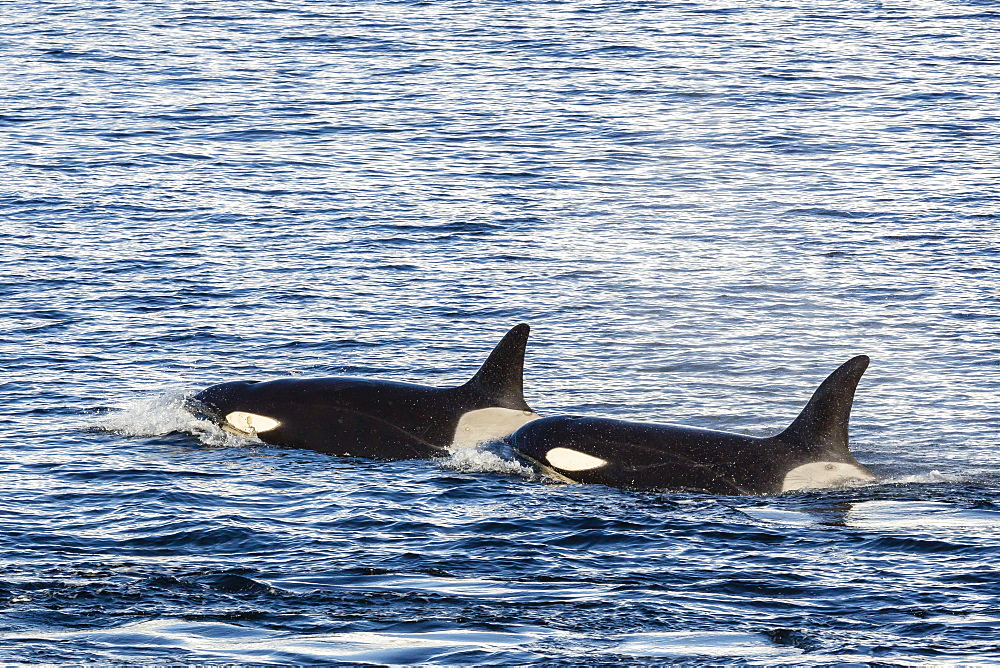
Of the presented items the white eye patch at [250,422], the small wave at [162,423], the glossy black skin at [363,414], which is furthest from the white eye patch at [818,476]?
the small wave at [162,423]

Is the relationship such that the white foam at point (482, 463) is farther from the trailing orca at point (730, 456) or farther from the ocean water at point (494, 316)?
the trailing orca at point (730, 456)

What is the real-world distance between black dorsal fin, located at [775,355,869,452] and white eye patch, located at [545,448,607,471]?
5.64ft

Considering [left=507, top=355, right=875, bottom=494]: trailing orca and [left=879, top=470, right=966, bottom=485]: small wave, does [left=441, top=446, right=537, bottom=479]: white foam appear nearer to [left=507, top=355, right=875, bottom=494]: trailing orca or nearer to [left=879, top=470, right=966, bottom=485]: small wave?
[left=507, top=355, right=875, bottom=494]: trailing orca

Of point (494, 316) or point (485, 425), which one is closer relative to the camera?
point (485, 425)

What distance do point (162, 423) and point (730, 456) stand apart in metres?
6.17

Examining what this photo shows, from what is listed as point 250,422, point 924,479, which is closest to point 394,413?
point 250,422

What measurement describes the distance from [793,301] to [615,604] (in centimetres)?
1237

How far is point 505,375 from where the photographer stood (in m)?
16.1

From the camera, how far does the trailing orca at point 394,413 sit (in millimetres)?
15906

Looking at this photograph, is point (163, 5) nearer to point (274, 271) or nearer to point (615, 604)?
point (274, 271)

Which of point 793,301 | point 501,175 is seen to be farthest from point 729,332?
point 501,175

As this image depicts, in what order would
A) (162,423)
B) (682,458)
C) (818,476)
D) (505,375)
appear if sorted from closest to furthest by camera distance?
1. (818,476)
2. (682,458)
3. (505,375)
4. (162,423)

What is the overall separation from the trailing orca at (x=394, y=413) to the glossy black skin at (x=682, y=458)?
3.57 feet

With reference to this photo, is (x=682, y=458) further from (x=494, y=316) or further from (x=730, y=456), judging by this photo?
(x=494, y=316)
